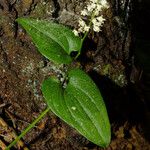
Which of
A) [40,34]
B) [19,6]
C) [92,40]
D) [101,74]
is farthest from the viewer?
[101,74]

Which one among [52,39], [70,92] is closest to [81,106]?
[70,92]

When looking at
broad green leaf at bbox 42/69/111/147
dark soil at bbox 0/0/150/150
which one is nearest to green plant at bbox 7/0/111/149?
broad green leaf at bbox 42/69/111/147

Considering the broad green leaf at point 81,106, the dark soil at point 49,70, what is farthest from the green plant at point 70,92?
the dark soil at point 49,70

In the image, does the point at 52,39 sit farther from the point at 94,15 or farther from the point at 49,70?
the point at 49,70

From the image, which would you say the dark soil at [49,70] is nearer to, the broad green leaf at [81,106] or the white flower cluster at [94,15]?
the white flower cluster at [94,15]

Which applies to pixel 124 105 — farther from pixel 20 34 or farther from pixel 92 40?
pixel 20 34

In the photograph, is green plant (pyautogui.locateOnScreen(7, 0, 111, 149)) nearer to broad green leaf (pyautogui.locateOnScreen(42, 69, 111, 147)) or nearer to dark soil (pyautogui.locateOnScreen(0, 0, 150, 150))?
broad green leaf (pyautogui.locateOnScreen(42, 69, 111, 147))

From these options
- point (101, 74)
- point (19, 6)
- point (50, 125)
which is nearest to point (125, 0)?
point (101, 74)

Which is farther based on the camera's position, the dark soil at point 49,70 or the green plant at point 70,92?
the dark soil at point 49,70
